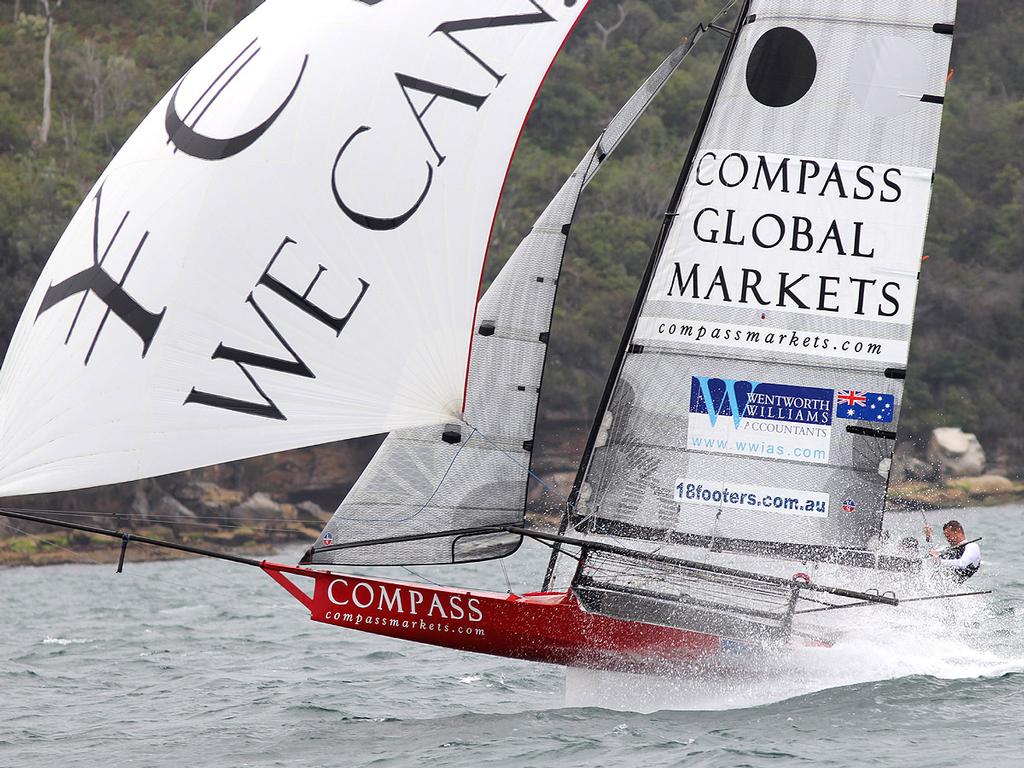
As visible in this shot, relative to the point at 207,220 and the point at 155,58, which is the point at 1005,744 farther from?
the point at 155,58

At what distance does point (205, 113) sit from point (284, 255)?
887 mm

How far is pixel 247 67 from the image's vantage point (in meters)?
7.75

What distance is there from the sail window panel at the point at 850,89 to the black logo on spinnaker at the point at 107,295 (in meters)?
3.33

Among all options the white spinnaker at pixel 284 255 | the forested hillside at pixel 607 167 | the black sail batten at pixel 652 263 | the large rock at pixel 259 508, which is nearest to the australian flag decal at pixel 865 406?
the black sail batten at pixel 652 263

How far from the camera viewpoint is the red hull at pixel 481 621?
8.44 m

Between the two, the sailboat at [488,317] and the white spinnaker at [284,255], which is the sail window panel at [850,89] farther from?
the white spinnaker at [284,255]

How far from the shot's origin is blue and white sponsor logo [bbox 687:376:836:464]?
8664 millimetres

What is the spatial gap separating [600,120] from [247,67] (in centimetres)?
3701

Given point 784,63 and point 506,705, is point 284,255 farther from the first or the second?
point 506,705

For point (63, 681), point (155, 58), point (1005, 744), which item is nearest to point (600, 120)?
point (155, 58)

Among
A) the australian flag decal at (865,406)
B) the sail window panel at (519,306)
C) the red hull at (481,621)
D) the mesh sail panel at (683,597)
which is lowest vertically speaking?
the red hull at (481,621)

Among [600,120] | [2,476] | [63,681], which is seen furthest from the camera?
[600,120]

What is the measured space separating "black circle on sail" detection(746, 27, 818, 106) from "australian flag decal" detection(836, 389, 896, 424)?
169 centimetres

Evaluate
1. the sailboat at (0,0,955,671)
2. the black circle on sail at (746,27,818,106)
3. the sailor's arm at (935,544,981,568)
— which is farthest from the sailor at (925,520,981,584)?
the black circle on sail at (746,27,818,106)
